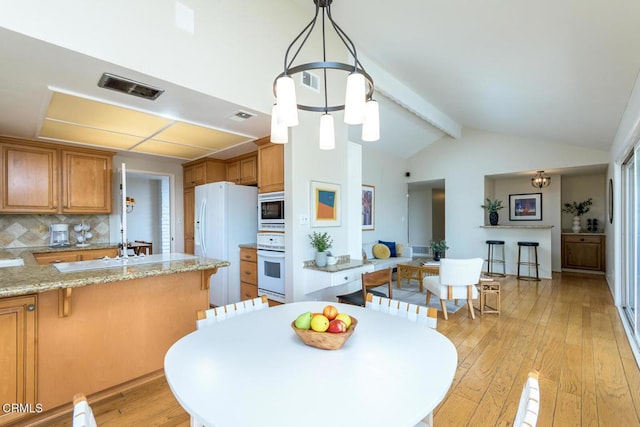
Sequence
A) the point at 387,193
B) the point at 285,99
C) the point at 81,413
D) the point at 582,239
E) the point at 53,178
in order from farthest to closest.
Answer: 1. the point at 387,193
2. the point at 582,239
3. the point at 53,178
4. the point at 285,99
5. the point at 81,413

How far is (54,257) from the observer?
11.7 feet

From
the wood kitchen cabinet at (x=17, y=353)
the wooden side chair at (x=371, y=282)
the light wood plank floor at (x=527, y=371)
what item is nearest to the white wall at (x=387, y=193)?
the light wood plank floor at (x=527, y=371)

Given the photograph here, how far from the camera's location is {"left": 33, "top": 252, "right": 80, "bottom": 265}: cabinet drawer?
11.4 feet

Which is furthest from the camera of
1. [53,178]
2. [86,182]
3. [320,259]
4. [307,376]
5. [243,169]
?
[243,169]

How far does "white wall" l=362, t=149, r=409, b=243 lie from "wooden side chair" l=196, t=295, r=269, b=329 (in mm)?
4791

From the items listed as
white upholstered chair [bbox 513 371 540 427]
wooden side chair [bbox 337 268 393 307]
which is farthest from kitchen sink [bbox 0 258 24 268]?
white upholstered chair [bbox 513 371 540 427]

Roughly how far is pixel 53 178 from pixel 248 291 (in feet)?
9.15

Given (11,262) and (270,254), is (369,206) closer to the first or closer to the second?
(270,254)

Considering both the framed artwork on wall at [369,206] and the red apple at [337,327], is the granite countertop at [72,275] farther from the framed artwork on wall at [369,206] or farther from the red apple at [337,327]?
the framed artwork on wall at [369,206]

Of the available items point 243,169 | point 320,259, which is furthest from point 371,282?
point 243,169

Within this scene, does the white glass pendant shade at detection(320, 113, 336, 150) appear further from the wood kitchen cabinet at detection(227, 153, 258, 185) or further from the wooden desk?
the wooden desk

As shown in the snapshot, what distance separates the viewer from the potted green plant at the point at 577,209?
21.7 feet

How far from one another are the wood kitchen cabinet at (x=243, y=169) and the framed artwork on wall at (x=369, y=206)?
2.82 m

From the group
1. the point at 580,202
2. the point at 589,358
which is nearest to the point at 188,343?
the point at 589,358
